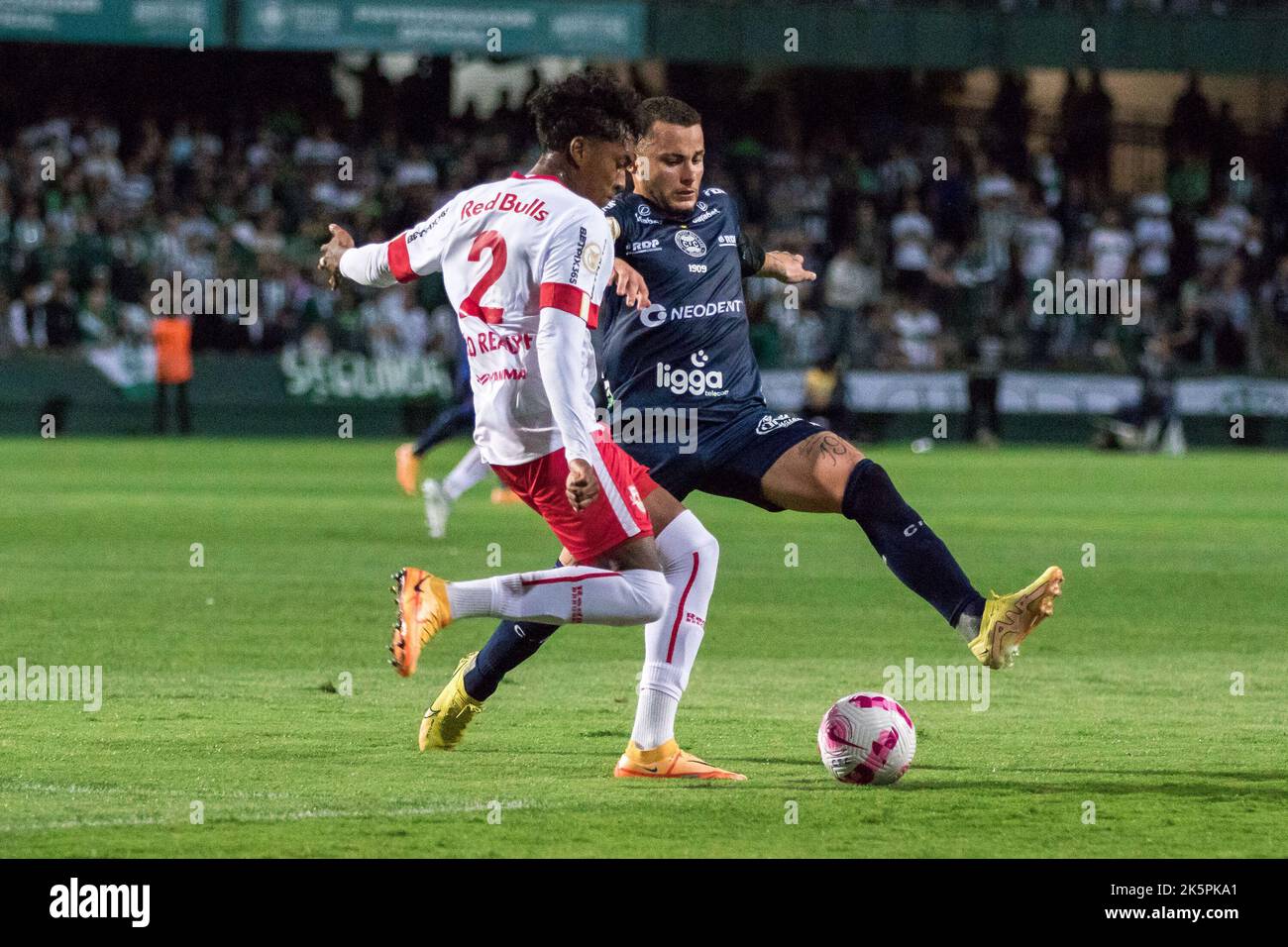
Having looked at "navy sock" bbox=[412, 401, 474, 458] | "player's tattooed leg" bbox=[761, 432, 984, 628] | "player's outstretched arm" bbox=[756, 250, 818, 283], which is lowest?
"player's tattooed leg" bbox=[761, 432, 984, 628]

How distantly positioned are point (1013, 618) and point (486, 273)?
6.84 ft

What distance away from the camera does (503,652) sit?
7.31 m

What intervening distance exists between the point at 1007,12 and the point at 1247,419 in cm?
789

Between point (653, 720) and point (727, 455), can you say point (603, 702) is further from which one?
point (653, 720)

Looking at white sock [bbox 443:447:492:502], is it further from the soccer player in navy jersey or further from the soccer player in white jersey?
the soccer player in white jersey

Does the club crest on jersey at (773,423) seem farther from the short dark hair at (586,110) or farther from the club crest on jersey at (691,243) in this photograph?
the short dark hair at (586,110)

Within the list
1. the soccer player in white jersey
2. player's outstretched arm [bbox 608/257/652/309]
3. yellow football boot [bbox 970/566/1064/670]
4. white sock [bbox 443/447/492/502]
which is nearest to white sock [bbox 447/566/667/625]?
the soccer player in white jersey

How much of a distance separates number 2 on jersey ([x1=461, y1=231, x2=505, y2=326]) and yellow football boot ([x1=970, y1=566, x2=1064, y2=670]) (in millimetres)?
1947

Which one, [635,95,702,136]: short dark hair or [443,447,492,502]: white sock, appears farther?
[443,447,492,502]: white sock

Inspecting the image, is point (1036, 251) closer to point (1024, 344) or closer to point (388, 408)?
point (1024, 344)

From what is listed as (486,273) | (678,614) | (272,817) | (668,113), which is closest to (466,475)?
(668,113)

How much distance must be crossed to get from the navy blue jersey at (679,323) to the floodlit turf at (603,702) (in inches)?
50.7

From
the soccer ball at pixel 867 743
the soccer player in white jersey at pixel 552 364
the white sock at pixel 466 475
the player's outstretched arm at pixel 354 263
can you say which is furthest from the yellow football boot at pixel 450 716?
the white sock at pixel 466 475

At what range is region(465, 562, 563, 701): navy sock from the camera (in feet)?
23.9
